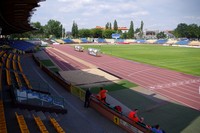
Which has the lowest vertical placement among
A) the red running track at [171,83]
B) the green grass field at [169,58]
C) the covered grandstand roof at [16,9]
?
the red running track at [171,83]

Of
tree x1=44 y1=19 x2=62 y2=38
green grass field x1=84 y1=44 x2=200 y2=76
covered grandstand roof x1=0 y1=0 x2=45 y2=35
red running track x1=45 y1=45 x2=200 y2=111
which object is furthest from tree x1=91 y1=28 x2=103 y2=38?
covered grandstand roof x1=0 y1=0 x2=45 y2=35

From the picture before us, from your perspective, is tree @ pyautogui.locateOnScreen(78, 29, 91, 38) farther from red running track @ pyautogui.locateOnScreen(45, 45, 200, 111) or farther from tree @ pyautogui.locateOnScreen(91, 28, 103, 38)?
red running track @ pyautogui.locateOnScreen(45, 45, 200, 111)

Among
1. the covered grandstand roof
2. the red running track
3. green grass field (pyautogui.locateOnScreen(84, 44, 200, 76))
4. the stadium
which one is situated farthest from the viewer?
green grass field (pyautogui.locateOnScreen(84, 44, 200, 76))

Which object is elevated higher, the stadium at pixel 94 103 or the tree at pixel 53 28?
the tree at pixel 53 28

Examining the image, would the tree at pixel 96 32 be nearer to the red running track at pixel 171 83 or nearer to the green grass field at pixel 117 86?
the red running track at pixel 171 83

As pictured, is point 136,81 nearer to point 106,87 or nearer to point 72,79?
point 106,87

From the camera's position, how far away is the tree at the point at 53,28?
13850cm

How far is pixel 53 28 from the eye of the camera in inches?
5453

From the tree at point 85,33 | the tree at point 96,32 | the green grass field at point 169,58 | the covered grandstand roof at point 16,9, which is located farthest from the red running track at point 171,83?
the tree at point 85,33

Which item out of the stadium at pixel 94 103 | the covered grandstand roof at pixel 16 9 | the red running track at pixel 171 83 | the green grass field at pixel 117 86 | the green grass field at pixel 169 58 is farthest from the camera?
the green grass field at pixel 169 58

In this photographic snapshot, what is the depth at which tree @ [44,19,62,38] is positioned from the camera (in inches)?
5453

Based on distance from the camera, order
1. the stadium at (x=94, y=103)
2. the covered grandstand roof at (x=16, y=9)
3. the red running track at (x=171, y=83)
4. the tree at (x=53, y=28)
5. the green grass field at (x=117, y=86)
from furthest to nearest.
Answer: the tree at (x=53, y=28) < the green grass field at (x=117, y=86) < the red running track at (x=171, y=83) < the stadium at (x=94, y=103) < the covered grandstand roof at (x=16, y=9)

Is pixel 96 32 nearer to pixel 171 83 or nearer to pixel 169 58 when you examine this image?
pixel 169 58

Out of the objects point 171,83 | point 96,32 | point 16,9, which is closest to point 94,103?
point 16,9
